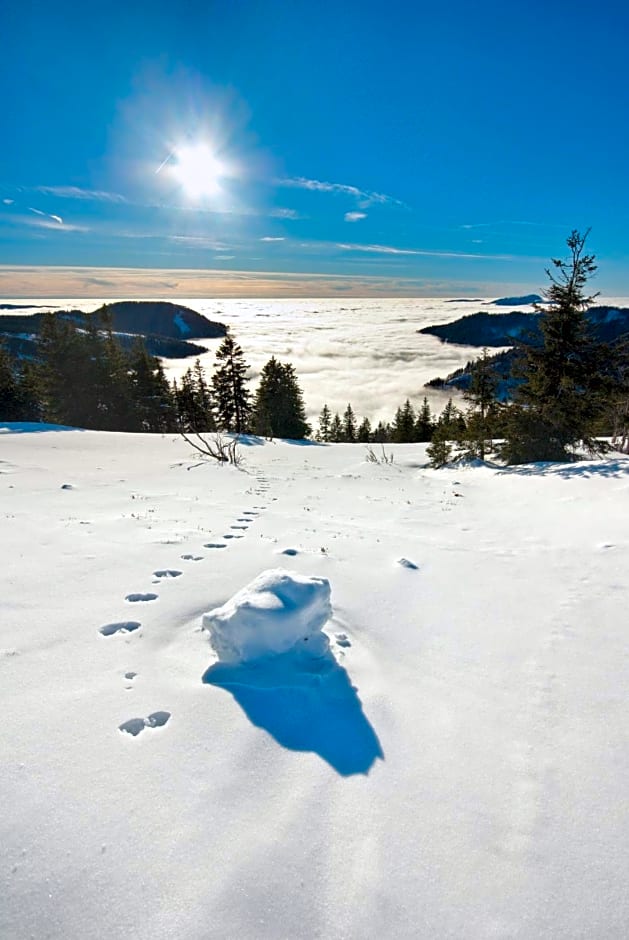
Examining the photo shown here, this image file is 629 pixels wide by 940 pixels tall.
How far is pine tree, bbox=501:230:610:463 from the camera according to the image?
53.7 ft

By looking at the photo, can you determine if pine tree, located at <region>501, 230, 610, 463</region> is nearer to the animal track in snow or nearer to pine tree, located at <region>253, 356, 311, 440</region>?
the animal track in snow

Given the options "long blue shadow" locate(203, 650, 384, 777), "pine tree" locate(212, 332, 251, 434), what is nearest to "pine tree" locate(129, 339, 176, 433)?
"pine tree" locate(212, 332, 251, 434)

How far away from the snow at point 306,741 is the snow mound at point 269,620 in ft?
0.06

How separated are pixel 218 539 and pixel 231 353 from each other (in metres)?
36.0

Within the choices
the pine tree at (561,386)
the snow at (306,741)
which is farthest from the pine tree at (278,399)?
the snow at (306,741)

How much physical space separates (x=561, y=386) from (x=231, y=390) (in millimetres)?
31444

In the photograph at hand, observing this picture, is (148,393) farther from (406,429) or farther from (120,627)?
(120,627)

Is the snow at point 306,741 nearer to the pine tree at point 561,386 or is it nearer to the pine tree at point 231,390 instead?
the pine tree at point 561,386

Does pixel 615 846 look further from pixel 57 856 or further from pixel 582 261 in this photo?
pixel 582 261

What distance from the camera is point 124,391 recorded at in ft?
131

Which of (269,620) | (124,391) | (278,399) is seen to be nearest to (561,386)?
(269,620)

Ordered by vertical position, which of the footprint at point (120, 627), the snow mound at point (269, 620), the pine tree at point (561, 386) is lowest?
the footprint at point (120, 627)

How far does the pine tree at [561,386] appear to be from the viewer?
53.7ft

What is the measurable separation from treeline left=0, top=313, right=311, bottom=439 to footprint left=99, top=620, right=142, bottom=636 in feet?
101
